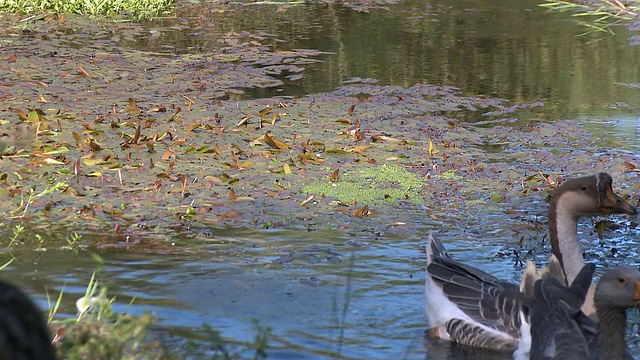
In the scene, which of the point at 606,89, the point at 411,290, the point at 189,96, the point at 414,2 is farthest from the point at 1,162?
Result: the point at 414,2

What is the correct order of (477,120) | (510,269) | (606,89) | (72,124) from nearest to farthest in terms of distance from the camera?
(510,269) → (72,124) → (477,120) → (606,89)

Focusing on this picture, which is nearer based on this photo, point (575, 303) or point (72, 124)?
point (575, 303)

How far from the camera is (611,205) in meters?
7.44

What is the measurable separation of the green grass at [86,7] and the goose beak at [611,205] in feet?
40.3

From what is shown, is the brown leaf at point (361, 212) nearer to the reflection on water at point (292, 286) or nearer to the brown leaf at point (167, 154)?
the reflection on water at point (292, 286)

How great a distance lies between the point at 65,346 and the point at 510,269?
409 centimetres

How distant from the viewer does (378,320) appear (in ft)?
22.8

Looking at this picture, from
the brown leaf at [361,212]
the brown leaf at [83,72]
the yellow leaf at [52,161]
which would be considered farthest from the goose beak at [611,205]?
the brown leaf at [83,72]

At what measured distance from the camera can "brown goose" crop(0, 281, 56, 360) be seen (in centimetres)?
321

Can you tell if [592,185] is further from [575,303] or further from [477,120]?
[477,120]

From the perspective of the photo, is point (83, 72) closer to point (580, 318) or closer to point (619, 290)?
point (580, 318)

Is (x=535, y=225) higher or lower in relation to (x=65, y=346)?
lower

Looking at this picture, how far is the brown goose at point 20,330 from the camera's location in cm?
321

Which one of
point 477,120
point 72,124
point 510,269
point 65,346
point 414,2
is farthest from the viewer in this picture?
point 414,2
